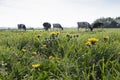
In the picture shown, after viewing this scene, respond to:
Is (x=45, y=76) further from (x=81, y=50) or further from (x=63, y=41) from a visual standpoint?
(x=63, y=41)

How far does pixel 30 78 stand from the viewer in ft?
11.3

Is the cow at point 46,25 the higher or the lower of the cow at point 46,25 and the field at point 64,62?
the lower

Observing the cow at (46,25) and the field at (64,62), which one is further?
the cow at (46,25)

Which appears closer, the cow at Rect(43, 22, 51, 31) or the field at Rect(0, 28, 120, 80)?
the field at Rect(0, 28, 120, 80)

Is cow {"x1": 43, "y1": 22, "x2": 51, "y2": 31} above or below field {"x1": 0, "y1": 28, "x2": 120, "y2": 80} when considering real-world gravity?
below

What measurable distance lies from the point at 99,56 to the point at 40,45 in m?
1.74

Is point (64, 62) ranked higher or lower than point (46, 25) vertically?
higher

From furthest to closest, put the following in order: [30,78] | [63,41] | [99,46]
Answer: [63,41]
[99,46]
[30,78]

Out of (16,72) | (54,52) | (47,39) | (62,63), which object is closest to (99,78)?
(62,63)

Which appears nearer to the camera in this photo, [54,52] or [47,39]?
[54,52]

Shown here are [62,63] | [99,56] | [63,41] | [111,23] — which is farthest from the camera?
[111,23]

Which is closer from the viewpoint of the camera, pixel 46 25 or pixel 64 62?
pixel 64 62

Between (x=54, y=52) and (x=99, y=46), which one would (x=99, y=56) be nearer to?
(x=99, y=46)

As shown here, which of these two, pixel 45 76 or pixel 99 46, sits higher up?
pixel 99 46
